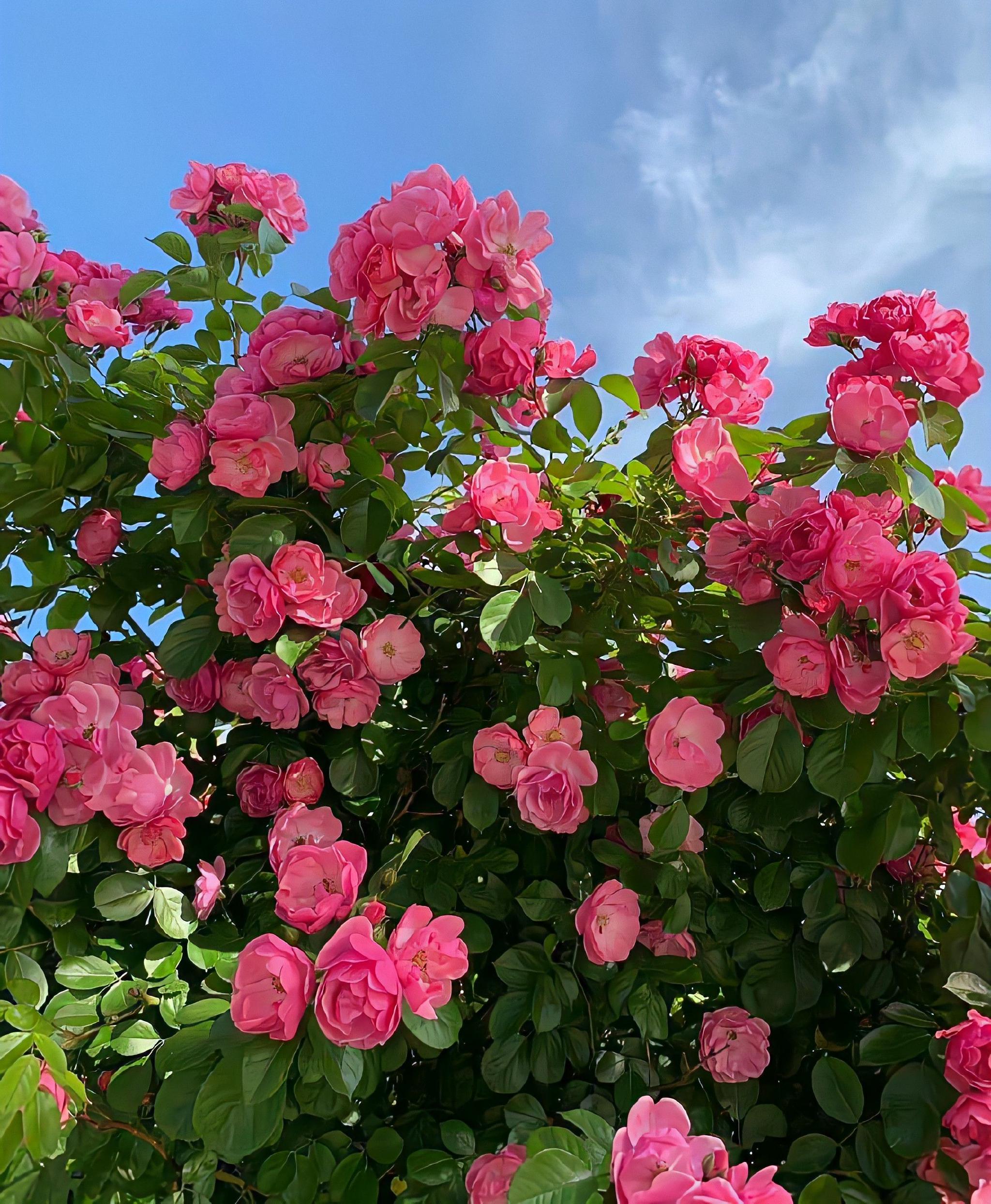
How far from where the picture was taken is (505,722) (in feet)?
3.79

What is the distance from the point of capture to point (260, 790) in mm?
1223

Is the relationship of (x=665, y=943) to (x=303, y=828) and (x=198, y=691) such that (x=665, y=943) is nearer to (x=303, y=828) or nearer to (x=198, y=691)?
(x=303, y=828)

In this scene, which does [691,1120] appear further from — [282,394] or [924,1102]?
[282,394]

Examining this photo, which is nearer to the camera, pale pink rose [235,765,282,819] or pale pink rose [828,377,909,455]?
pale pink rose [828,377,909,455]

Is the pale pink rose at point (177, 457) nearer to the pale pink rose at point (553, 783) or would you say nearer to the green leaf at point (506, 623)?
the green leaf at point (506, 623)

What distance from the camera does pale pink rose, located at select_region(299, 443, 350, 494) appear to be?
1.17 metres

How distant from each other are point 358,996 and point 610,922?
15.5 inches

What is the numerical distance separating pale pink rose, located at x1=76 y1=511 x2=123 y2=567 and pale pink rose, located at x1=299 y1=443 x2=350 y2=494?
0.32 metres

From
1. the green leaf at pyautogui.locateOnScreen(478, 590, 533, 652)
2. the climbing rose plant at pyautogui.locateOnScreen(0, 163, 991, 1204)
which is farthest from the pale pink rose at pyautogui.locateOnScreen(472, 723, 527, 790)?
the green leaf at pyautogui.locateOnScreen(478, 590, 533, 652)

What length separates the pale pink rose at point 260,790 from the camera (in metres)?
1.22

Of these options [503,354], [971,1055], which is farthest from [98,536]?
[971,1055]

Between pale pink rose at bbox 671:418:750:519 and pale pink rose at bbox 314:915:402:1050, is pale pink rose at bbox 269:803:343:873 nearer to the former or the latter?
pale pink rose at bbox 314:915:402:1050


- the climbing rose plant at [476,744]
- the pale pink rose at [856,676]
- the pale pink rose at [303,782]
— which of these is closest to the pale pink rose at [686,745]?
the climbing rose plant at [476,744]

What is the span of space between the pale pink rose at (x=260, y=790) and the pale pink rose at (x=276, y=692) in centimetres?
7
